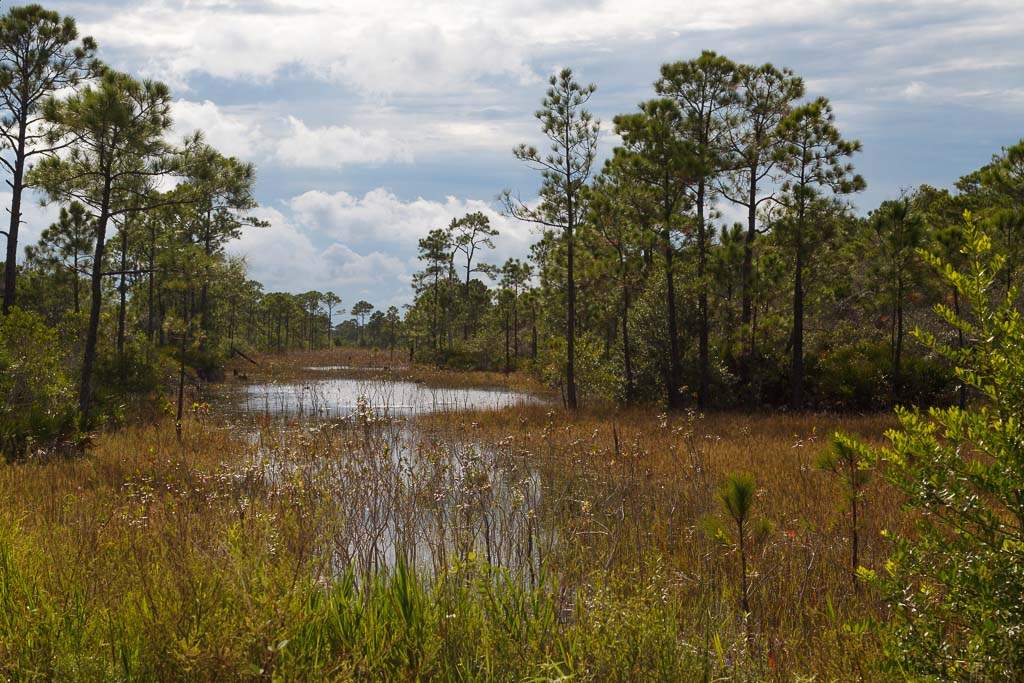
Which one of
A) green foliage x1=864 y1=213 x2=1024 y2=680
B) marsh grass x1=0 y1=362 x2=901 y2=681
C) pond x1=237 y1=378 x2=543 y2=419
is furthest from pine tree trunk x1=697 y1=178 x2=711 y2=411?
green foliage x1=864 y1=213 x2=1024 y2=680

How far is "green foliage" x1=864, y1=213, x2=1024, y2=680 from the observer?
9.19 feet

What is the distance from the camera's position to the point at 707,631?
4328 mm

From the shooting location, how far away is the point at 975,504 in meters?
2.89

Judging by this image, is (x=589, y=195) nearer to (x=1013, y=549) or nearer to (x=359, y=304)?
(x=1013, y=549)

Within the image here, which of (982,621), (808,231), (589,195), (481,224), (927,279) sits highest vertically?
(481,224)

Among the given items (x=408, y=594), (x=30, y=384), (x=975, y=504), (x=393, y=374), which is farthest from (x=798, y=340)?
(x=393, y=374)

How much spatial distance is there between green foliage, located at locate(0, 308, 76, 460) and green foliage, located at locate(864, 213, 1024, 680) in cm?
1185

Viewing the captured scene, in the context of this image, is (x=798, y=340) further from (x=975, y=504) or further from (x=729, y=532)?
(x=975, y=504)

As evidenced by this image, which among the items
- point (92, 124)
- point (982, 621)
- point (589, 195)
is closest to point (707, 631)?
point (982, 621)

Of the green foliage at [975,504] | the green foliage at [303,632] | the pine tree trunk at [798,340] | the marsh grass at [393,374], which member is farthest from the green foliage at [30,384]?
the pine tree trunk at [798,340]

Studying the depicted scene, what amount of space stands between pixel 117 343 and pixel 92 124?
35.6ft

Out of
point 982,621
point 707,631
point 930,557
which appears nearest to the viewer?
point 982,621

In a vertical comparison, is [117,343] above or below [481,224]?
below

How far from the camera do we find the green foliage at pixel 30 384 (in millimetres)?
11008
